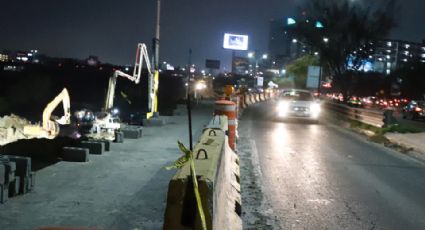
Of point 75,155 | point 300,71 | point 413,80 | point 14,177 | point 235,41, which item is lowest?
point 75,155

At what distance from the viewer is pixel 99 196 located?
8.11 m

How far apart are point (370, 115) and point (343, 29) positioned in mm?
25453

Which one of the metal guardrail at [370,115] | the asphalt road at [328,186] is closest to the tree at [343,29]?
the metal guardrail at [370,115]

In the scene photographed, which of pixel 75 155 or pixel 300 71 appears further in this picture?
pixel 300 71

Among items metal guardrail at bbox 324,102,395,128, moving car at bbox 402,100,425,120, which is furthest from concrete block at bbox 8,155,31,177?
moving car at bbox 402,100,425,120

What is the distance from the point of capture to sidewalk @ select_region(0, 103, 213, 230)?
667cm

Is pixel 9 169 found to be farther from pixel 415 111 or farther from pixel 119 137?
pixel 415 111

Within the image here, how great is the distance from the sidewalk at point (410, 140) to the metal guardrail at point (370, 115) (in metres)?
1.55

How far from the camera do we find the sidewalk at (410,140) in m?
17.5

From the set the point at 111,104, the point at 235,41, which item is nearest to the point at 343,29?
the point at 235,41

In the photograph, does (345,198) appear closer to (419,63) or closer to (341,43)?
(341,43)

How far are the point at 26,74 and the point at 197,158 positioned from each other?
107073 millimetres

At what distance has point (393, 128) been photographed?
72.8 feet

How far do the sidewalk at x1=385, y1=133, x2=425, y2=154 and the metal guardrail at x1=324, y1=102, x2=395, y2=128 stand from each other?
1549 mm
